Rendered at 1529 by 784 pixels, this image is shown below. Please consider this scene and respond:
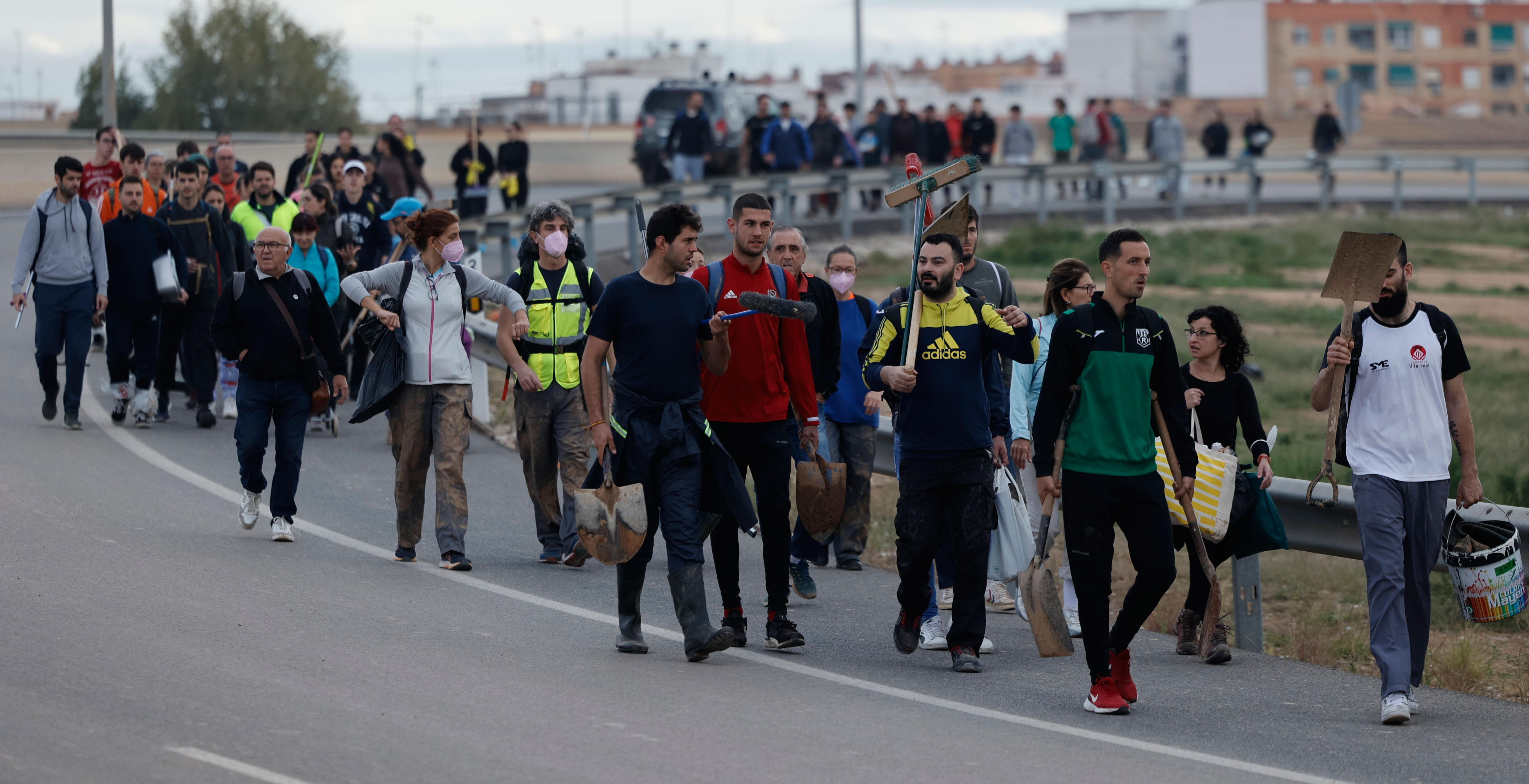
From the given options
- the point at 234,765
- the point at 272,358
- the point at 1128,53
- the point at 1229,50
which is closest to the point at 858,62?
the point at 272,358

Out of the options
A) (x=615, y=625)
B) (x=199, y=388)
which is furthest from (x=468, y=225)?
(x=615, y=625)

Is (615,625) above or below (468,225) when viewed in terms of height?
below

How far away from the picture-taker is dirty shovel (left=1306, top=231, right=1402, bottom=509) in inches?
292

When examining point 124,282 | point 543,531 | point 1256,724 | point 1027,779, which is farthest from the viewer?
point 124,282

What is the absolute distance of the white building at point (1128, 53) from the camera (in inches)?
5423

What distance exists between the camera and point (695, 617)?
25.6 ft

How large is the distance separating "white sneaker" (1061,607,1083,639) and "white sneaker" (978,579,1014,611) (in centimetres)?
40

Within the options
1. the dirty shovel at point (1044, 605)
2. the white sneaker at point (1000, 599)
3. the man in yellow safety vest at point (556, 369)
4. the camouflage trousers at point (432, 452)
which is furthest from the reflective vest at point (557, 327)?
the dirty shovel at point (1044, 605)

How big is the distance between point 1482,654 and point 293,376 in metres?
6.71

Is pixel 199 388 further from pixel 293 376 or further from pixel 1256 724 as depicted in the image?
pixel 1256 724

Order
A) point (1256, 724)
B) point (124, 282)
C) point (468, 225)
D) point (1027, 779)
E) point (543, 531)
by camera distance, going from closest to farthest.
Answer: point (1027, 779) → point (1256, 724) → point (543, 531) → point (124, 282) → point (468, 225)

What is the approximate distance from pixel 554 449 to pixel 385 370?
110 centimetres

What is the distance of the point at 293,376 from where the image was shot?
10359 millimetres

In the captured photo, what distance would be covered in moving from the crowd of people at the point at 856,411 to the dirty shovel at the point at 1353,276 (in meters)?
0.08
